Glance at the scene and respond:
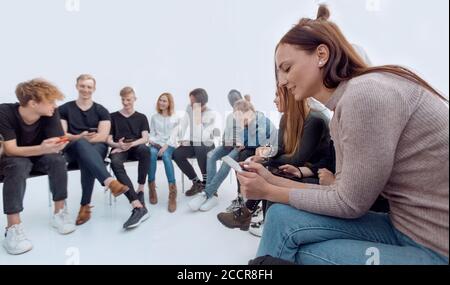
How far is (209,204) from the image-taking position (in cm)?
139

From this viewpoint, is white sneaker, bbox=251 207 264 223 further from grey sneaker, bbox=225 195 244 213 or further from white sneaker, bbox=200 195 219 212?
white sneaker, bbox=200 195 219 212

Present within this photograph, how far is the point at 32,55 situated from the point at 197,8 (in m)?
0.67

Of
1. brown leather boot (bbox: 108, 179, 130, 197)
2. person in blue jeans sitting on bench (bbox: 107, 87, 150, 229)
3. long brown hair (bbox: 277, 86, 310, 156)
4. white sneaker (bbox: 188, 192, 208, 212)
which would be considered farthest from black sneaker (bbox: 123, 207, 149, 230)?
long brown hair (bbox: 277, 86, 310, 156)

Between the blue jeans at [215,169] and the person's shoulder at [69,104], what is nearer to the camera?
the person's shoulder at [69,104]

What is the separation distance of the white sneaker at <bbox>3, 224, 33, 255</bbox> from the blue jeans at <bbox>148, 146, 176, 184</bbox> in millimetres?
558

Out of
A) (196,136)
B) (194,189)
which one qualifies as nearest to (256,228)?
(194,189)

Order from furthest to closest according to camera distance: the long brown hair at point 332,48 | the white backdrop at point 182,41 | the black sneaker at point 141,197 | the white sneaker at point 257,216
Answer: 1. the black sneaker at point 141,197
2. the white sneaker at point 257,216
3. the white backdrop at point 182,41
4. the long brown hair at point 332,48

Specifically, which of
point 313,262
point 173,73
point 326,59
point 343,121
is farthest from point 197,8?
point 313,262

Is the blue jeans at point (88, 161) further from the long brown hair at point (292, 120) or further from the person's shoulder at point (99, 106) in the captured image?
the long brown hair at point (292, 120)

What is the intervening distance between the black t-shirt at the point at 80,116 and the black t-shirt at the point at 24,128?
4cm

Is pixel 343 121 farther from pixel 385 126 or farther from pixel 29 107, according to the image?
pixel 29 107

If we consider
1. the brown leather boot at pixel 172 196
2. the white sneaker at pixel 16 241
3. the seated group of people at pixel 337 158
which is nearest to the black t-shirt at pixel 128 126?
the seated group of people at pixel 337 158

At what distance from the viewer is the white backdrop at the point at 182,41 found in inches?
33.0
